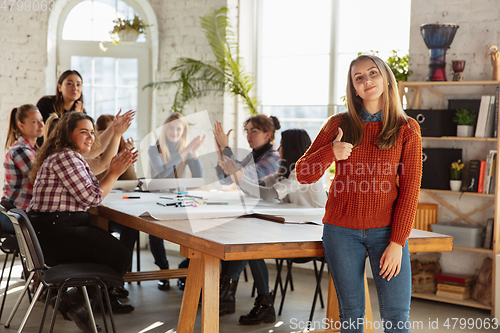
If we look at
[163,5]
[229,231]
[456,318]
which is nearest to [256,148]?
[229,231]

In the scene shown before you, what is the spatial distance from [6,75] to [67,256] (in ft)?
9.86

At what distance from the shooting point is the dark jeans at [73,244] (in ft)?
9.37

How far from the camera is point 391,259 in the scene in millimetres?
1919

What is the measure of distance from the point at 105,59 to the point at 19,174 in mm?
2507

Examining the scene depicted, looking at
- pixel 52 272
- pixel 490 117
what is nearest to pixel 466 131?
pixel 490 117

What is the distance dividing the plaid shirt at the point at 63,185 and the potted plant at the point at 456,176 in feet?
8.42

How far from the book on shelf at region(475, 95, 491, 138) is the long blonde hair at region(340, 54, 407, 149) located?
2133 mm

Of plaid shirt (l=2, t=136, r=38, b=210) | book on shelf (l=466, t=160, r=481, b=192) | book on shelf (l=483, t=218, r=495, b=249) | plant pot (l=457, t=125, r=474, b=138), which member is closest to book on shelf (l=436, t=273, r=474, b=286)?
book on shelf (l=483, t=218, r=495, b=249)

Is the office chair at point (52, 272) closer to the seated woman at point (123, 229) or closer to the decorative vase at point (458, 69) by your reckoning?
the seated woman at point (123, 229)

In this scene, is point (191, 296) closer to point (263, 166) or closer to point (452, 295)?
point (263, 166)

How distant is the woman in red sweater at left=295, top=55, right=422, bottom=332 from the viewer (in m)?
1.95

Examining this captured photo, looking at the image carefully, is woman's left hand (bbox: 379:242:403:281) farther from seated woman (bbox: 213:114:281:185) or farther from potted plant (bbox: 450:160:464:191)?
potted plant (bbox: 450:160:464:191)

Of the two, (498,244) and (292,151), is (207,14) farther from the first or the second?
(498,244)

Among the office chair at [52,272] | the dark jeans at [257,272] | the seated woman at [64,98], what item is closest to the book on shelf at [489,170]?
the dark jeans at [257,272]
